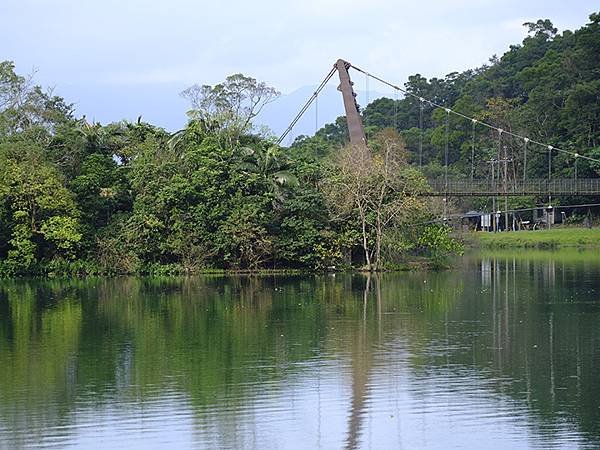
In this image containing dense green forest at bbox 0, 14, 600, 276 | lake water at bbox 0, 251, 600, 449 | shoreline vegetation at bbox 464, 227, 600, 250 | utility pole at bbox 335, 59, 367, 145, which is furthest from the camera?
shoreline vegetation at bbox 464, 227, 600, 250

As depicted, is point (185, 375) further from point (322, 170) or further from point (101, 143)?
point (101, 143)

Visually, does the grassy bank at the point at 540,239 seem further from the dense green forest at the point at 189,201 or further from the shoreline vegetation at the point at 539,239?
the dense green forest at the point at 189,201

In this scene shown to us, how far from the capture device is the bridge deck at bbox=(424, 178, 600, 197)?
49603 mm

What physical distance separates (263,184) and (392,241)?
545cm

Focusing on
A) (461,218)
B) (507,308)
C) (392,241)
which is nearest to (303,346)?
(507,308)

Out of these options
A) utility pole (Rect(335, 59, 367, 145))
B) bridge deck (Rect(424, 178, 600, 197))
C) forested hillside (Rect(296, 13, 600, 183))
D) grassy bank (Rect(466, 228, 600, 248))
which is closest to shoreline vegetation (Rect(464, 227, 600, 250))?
grassy bank (Rect(466, 228, 600, 248))

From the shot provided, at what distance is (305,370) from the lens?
56.1 ft

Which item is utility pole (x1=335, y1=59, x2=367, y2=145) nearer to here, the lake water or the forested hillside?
the forested hillside

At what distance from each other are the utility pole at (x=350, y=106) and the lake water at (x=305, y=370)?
15011 mm

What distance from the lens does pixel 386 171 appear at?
40.4 meters

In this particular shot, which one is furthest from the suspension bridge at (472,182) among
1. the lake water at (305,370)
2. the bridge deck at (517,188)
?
the lake water at (305,370)

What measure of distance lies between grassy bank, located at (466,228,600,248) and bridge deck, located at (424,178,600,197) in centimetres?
533

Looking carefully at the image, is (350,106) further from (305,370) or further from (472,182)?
(305,370)

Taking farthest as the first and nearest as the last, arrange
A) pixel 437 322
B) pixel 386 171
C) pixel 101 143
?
pixel 101 143
pixel 386 171
pixel 437 322
